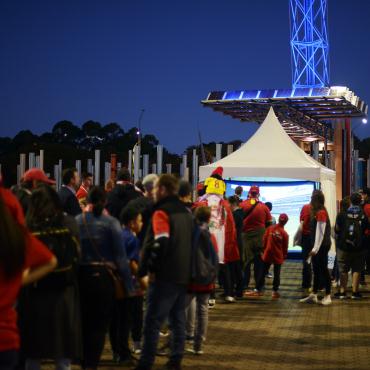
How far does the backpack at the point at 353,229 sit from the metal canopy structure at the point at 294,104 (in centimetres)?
1860

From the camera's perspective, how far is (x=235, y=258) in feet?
45.1

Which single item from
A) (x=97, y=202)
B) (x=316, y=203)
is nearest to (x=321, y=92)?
(x=316, y=203)

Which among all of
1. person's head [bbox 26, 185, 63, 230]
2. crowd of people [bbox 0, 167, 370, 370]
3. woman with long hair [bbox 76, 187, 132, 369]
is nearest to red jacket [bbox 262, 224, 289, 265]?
crowd of people [bbox 0, 167, 370, 370]

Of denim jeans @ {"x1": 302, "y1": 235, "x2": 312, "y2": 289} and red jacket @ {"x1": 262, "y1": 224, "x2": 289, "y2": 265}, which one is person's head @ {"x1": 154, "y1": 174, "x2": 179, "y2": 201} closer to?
red jacket @ {"x1": 262, "y1": 224, "x2": 289, "y2": 265}

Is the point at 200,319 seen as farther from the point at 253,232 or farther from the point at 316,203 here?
the point at 253,232

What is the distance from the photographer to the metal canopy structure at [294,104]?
33156mm

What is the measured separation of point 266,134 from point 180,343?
Result: 514 inches

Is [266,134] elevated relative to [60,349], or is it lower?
elevated

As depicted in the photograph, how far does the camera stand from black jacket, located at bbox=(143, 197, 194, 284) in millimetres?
7449

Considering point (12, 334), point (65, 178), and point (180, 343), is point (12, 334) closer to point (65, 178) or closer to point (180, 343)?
Answer: point (180, 343)

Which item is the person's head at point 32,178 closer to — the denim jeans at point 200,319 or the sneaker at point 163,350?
the denim jeans at point 200,319

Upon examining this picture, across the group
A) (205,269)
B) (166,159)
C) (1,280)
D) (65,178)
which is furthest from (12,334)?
(166,159)

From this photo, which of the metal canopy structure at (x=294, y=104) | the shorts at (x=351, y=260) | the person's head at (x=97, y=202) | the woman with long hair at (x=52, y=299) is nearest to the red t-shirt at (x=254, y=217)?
the shorts at (x=351, y=260)

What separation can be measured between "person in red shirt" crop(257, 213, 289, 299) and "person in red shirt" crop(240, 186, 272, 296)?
0.10m
